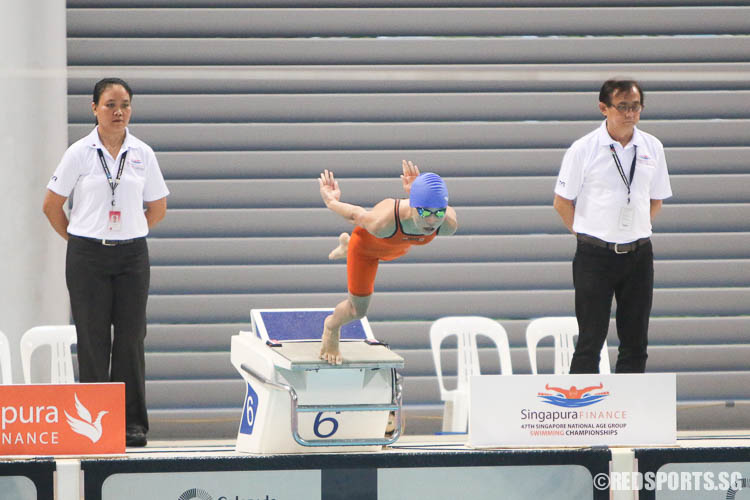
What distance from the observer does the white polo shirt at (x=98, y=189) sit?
473 cm

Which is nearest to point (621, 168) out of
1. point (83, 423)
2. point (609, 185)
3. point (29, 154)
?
point (609, 185)

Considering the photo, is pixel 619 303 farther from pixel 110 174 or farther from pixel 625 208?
pixel 110 174

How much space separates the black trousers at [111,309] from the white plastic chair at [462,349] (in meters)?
1.71

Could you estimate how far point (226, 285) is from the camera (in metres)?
6.59

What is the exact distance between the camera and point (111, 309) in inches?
189

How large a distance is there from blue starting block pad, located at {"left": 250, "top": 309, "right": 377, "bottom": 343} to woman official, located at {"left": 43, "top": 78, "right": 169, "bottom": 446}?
0.83 metres

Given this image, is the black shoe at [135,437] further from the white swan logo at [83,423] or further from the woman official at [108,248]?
the white swan logo at [83,423]

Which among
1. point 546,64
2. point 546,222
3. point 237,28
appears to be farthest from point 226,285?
point 546,64

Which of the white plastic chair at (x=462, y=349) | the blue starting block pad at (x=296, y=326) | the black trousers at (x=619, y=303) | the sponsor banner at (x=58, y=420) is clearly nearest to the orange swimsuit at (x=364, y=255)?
the blue starting block pad at (x=296, y=326)

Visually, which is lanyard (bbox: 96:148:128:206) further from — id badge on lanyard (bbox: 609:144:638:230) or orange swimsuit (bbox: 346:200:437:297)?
id badge on lanyard (bbox: 609:144:638:230)

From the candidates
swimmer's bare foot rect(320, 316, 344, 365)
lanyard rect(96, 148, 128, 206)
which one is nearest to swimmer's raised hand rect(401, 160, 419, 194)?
swimmer's bare foot rect(320, 316, 344, 365)

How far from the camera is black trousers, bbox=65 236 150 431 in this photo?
15.5ft

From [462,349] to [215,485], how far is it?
2.51 m

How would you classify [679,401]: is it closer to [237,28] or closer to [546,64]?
[546,64]
